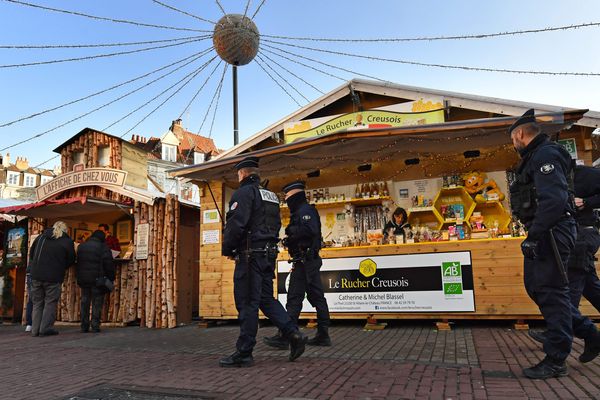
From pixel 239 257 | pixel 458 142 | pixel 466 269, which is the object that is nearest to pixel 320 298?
pixel 239 257

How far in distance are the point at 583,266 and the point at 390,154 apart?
4386 millimetres

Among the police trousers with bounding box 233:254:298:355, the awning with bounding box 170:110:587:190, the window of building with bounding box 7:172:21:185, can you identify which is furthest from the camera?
the window of building with bounding box 7:172:21:185

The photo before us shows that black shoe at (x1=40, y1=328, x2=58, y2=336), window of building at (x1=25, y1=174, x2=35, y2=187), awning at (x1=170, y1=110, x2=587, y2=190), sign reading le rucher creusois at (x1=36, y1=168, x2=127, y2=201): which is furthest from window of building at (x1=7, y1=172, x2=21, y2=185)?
awning at (x1=170, y1=110, x2=587, y2=190)

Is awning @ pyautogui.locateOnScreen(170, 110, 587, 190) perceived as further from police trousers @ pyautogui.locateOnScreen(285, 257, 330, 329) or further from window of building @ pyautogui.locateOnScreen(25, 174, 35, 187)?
window of building @ pyautogui.locateOnScreen(25, 174, 35, 187)

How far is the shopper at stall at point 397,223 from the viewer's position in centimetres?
842

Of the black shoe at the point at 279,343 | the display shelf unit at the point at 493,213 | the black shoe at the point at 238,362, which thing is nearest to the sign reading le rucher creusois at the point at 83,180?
the black shoe at the point at 279,343

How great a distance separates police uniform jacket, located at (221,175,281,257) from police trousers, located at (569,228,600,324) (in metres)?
3.09

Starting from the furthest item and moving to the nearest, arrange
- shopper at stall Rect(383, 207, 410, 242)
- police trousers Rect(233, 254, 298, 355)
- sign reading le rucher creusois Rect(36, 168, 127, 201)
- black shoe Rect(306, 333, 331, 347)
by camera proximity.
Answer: sign reading le rucher creusois Rect(36, 168, 127, 201)
shopper at stall Rect(383, 207, 410, 242)
black shoe Rect(306, 333, 331, 347)
police trousers Rect(233, 254, 298, 355)

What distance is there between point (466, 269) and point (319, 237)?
2665mm

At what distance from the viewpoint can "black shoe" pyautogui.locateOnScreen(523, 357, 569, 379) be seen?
3.67m

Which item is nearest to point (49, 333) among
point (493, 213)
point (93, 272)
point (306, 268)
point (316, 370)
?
point (93, 272)

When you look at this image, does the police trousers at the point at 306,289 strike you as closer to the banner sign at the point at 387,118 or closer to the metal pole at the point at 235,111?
the banner sign at the point at 387,118

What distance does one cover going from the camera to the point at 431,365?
4.37 meters

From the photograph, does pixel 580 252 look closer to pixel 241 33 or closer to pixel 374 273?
pixel 374 273
